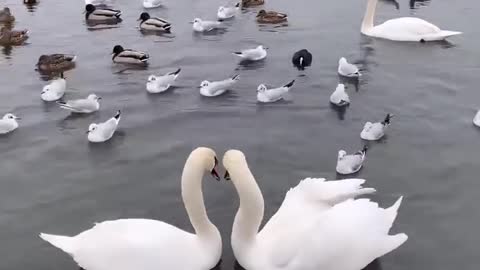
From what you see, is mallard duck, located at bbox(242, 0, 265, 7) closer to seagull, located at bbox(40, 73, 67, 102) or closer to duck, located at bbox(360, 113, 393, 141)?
seagull, located at bbox(40, 73, 67, 102)

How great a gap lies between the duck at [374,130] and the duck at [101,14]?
28.4 feet

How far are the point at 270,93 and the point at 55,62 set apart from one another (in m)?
4.68

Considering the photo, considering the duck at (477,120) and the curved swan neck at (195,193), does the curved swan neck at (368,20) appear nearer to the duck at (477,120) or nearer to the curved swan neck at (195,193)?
the duck at (477,120)

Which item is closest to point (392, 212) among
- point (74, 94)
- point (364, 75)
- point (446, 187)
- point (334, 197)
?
point (334, 197)

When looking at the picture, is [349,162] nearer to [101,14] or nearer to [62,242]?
[62,242]

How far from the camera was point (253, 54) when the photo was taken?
1330 centimetres

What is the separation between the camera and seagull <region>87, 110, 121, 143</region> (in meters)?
10.3

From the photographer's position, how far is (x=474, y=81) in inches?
489

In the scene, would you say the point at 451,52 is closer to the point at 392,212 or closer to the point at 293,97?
the point at 293,97

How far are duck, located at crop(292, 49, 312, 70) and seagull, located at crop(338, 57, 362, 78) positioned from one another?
26.6 inches

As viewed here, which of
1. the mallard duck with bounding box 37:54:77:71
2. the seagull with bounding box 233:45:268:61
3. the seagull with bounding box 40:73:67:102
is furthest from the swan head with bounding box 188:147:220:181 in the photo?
the mallard duck with bounding box 37:54:77:71

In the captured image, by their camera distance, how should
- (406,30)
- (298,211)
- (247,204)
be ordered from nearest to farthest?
1. (247,204)
2. (298,211)
3. (406,30)

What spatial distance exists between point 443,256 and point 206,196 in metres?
3.01

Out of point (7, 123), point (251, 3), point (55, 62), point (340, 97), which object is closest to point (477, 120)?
point (340, 97)
